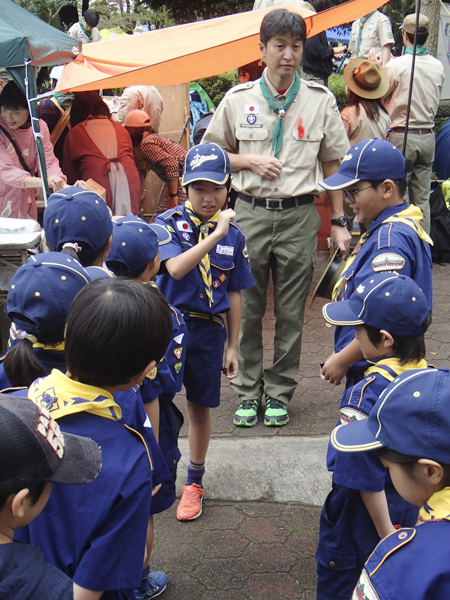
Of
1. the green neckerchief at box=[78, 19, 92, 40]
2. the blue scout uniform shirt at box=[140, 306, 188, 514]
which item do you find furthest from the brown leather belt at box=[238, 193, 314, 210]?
the green neckerchief at box=[78, 19, 92, 40]

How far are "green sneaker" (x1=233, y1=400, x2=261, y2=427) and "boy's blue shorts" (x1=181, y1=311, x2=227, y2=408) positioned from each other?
0.95 m

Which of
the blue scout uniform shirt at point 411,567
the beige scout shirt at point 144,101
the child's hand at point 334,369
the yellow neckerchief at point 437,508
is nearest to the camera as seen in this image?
the blue scout uniform shirt at point 411,567

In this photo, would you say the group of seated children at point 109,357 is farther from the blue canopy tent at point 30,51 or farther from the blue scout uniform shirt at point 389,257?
the blue canopy tent at point 30,51

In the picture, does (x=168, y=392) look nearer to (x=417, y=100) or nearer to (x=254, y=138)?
(x=254, y=138)

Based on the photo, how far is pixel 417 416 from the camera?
4.24 ft

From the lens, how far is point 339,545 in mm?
2064

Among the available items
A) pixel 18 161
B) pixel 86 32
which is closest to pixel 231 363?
pixel 18 161

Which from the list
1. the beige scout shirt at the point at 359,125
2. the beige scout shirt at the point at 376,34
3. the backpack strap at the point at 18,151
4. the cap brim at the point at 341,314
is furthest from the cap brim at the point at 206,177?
the beige scout shirt at the point at 376,34

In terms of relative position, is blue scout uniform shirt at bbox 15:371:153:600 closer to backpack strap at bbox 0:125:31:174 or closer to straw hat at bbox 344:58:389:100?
backpack strap at bbox 0:125:31:174

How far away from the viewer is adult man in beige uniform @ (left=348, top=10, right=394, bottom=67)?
26.3 ft

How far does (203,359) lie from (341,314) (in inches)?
31.9

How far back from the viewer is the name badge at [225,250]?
2838mm

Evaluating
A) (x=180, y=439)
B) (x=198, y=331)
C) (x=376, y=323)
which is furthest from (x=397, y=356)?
(x=180, y=439)

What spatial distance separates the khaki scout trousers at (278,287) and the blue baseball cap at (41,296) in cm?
217
